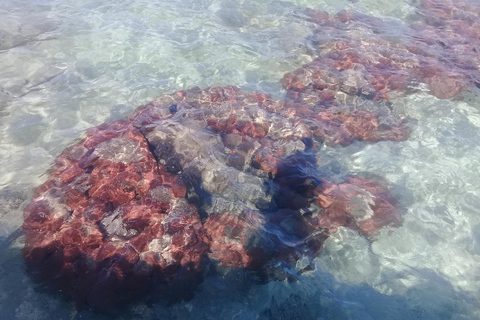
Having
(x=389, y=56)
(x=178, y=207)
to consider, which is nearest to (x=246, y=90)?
(x=178, y=207)

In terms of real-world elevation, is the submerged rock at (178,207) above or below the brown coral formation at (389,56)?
below

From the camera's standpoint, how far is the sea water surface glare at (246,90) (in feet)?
16.0

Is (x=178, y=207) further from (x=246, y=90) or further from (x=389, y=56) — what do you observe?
(x=389, y=56)

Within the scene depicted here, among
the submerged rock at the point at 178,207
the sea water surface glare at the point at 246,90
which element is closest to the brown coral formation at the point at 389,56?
the sea water surface glare at the point at 246,90

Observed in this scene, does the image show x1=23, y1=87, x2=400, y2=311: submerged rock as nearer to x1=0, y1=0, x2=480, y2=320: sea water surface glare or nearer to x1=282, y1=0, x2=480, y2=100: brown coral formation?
x1=0, y1=0, x2=480, y2=320: sea water surface glare

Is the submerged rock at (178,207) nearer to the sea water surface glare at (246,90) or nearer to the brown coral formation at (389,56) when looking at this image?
the sea water surface glare at (246,90)

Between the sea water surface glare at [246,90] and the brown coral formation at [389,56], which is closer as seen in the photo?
the sea water surface glare at [246,90]

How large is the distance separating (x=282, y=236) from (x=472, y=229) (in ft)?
12.5

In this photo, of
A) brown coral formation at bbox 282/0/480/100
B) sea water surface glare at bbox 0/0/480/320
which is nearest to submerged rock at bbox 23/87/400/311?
sea water surface glare at bbox 0/0/480/320

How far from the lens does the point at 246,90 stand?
957 cm

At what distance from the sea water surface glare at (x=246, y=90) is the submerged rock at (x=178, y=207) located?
0.88 ft

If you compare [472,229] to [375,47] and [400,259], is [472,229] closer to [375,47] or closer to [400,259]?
[400,259]

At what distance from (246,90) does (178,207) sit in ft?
16.7

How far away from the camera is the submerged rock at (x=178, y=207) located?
16.2ft
